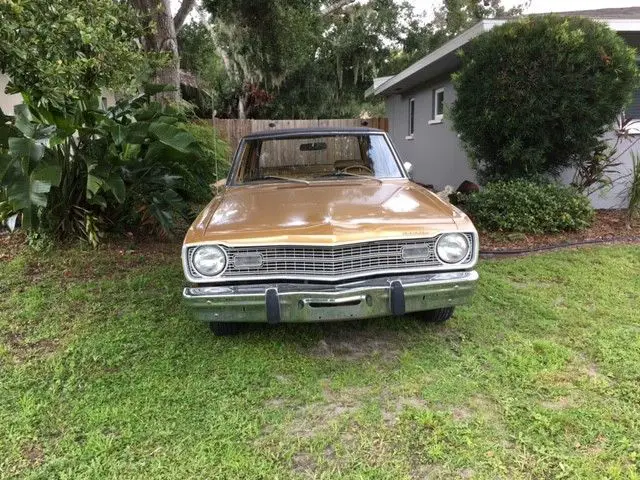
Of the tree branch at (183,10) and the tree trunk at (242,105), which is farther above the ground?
the tree branch at (183,10)

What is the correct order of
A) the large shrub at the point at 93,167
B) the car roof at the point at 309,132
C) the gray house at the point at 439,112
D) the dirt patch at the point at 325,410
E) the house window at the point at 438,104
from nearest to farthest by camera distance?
the dirt patch at the point at 325,410 < the car roof at the point at 309,132 < the large shrub at the point at 93,167 < the gray house at the point at 439,112 < the house window at the point at 438,104

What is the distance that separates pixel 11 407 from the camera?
309 cm

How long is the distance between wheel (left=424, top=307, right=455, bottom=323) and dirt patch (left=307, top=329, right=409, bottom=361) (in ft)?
1.02

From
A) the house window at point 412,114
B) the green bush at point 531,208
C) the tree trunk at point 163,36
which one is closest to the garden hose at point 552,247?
the green bush at point 531,208

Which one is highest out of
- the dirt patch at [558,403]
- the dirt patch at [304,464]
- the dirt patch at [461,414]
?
the dirt patch at [558,403]

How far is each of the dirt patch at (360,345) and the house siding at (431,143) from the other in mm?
6637

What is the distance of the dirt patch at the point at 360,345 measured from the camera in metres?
3.70

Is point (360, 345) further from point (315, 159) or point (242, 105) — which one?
point (242, 105)

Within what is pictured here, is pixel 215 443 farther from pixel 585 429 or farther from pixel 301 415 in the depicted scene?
pixel 585 429

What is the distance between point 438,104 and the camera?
1225cm

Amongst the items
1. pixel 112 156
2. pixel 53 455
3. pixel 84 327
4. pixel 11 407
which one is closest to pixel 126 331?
pixel 84 327

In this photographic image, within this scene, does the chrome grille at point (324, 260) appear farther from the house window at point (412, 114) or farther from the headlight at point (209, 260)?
the house window at point (412, 114)

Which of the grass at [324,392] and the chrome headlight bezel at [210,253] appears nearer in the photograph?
the grass at [324,392]

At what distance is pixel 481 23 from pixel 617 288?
4.81m
